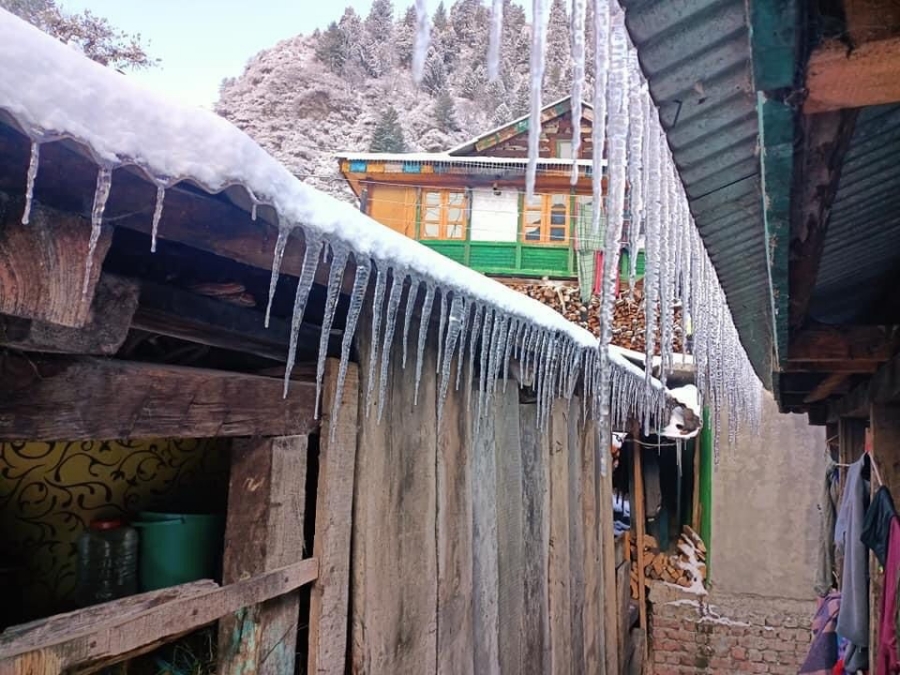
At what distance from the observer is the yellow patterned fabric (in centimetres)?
292

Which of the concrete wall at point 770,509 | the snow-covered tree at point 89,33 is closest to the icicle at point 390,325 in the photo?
the concrete wall at point 770,509

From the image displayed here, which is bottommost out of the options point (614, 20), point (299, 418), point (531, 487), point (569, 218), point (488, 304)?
point (531, 487)

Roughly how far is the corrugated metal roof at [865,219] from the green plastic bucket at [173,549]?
8.50ft

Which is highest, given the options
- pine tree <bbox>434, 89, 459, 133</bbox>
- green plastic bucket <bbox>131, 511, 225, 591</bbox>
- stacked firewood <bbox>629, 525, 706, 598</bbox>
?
pine tree <bbox>434, 89, 459, 133</bbox>

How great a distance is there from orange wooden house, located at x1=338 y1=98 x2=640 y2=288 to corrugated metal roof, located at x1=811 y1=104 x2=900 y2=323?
1052 centimetres

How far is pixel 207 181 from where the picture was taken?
4.09 ft

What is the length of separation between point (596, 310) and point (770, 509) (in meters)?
5.65

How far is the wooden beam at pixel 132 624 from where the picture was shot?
1477mm

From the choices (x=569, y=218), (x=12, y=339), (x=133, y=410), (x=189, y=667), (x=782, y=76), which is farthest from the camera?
(x=569, y=218)

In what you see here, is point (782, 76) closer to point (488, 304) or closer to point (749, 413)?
point (488, 304)

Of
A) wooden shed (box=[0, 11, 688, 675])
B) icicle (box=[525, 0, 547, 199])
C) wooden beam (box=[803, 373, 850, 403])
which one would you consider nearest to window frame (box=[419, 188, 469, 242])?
wooden beam (box=[803, 373, 850, 403])

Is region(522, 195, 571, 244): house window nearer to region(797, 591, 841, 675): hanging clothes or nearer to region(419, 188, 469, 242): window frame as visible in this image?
region(419, 188, 469, 242): window frame

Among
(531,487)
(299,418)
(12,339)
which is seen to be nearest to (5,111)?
(12,339)

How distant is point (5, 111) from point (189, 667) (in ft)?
7.96
